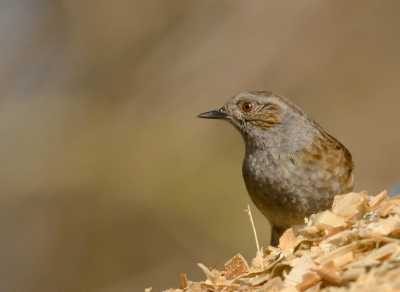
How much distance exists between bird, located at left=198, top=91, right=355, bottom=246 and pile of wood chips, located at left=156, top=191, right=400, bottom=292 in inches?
33.5

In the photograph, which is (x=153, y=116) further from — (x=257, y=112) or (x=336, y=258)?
(x=336, y=258)

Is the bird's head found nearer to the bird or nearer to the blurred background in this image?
the bird

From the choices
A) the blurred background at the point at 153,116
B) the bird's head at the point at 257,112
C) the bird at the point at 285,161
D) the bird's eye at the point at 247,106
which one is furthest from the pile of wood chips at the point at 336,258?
the blurred background at the point at 153,116

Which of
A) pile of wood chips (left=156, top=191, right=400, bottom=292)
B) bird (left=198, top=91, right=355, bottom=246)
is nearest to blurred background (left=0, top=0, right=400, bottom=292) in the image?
bird (left=198, top=91, right=355, bottom=246)

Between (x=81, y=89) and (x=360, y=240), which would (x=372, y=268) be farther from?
(x=81, y=89)

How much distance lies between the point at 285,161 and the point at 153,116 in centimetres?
580

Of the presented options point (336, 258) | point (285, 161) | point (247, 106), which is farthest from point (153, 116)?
point (336, 258)

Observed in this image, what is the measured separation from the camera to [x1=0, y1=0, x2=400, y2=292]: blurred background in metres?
9.66

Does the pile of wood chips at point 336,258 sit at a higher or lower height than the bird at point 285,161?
lower

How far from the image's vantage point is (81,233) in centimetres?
988

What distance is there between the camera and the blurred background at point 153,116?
380 inches

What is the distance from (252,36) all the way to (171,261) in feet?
15.1

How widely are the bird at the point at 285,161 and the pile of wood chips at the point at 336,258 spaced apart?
850 millimetres

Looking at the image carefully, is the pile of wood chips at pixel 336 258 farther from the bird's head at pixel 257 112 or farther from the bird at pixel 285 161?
the bird's head at pixel 257 112
